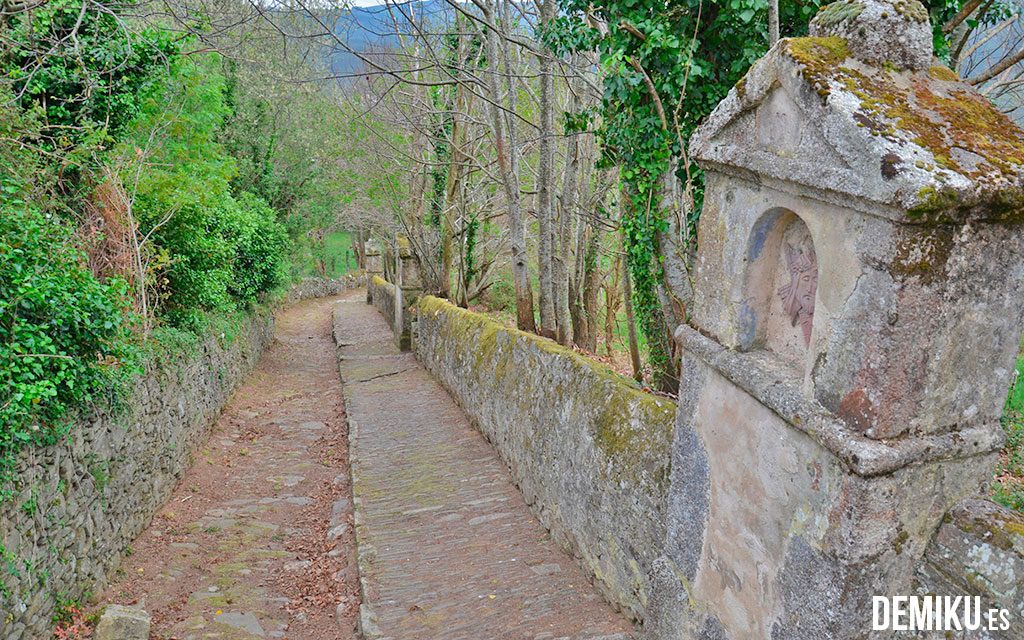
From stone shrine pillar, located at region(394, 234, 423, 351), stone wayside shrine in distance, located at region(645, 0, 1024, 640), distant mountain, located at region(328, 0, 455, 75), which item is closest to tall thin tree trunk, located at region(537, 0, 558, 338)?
distant mountain, located at region(328, 0, 455, 75)

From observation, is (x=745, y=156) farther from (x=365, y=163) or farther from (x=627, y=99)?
(x=365, y=163)

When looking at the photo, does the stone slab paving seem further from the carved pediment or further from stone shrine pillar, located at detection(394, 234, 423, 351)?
stone shrine pillar, located at detection(394, 234, 423, 351)

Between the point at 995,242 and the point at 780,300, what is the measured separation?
958 mm

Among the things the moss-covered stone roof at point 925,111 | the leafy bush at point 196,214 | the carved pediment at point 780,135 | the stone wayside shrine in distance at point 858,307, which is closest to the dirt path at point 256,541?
the leafy bush at point 196,214

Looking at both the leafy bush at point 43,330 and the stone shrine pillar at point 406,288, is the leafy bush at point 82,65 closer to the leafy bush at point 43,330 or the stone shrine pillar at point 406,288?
the leafy bush at point 43,330

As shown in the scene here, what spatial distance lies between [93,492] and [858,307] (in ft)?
21.5

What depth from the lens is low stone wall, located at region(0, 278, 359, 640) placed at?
4844 millimetres

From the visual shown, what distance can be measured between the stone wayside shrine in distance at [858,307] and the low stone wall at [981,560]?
7 centimetres

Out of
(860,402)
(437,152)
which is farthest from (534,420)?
(437,152)

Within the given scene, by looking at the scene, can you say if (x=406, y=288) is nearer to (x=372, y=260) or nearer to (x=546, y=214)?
(x=546, y=214)

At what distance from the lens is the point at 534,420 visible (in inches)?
284

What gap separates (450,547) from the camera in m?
6.86

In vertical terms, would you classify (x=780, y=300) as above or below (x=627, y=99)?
below

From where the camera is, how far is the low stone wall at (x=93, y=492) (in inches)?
191
